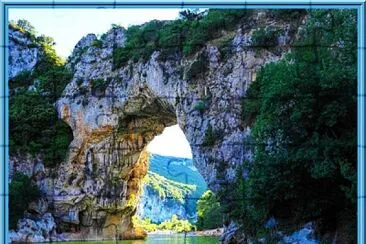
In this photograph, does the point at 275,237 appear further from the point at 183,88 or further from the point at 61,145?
the point at 61,145

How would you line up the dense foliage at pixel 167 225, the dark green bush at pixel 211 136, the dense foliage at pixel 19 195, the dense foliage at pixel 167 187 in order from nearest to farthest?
the dark green bush at pixel 211 136 → the dense foliage at pixel 19 195 → the dense foliage at pixel 167 187 → the dense foliage at pixel 167 225

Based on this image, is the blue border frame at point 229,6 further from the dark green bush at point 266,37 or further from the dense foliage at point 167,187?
the dense foliage at point 167,187

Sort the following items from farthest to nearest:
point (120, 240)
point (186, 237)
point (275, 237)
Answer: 1. point (120, 240)
2. point (186, 237)
3. point (275, 237)

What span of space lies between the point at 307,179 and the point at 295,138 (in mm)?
394

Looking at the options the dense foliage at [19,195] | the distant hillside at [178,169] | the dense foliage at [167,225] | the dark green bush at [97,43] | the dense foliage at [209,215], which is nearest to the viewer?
the distant hillside at [178,169]

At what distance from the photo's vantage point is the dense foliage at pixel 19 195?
12906 millimetres

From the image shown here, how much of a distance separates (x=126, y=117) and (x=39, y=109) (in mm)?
1742

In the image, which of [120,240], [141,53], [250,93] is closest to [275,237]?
[250,93]

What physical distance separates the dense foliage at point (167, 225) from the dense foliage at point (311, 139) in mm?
7550

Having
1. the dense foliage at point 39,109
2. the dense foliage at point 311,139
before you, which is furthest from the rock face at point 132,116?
the dense foliage at point 311,139

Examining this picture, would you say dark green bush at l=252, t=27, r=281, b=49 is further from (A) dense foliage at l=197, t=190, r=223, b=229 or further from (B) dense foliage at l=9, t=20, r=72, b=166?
(B) dense foliage at l=9, t=20, r=72, b=166

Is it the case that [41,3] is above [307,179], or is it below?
above

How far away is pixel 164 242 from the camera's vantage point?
40.5 feet

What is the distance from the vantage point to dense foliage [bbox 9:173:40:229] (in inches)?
508
